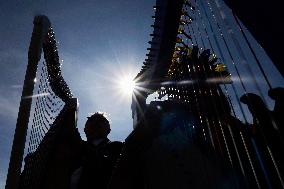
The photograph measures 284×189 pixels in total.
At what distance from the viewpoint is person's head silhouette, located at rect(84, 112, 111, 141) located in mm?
3348

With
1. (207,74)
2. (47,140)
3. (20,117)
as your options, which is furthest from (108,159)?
(47,140)

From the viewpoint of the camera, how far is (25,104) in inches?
127

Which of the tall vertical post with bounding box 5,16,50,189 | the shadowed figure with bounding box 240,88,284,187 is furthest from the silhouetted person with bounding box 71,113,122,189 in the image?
the shadowed figure with bounding box 240,88,284,187

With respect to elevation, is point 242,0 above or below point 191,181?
above

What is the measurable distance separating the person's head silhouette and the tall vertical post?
71 cm

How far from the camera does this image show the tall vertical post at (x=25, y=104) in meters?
2.90

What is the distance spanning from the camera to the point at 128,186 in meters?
1.79

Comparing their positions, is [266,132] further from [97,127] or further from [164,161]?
[97,127]

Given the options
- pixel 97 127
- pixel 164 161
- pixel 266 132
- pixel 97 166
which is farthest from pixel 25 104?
pixel 266 132

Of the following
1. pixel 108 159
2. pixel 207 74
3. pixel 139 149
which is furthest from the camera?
pixel 207 74

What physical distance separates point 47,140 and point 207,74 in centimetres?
254

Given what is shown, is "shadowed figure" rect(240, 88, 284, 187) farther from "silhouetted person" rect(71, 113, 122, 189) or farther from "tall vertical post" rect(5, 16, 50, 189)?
"tall vertical post" rect(5, 16, 50, 189)

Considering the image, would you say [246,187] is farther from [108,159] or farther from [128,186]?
[108,159]

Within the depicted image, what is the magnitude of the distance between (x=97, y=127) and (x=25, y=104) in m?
0.87
